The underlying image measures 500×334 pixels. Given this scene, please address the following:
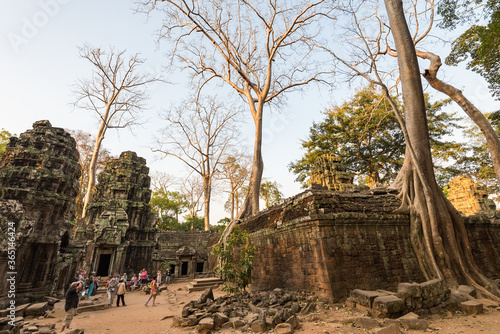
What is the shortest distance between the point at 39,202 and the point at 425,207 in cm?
1346

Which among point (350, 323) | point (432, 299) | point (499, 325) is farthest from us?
point (432, 299)

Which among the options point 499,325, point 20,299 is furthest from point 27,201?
point 499,325

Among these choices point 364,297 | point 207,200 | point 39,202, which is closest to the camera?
point 364,297

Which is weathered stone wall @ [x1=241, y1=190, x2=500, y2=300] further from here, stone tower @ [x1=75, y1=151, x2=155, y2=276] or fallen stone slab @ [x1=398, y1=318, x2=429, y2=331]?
stone tower @ [x1=75, y1=151, x2=155, y2=276]

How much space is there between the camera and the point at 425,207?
22.7 ft

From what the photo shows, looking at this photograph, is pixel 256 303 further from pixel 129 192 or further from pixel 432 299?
pixel 129 192

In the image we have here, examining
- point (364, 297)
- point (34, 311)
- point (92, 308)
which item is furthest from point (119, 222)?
point (364, 297)

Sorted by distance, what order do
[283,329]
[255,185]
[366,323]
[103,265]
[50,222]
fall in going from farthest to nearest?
[103,265], [255,185], [50,222], [283,329], [366,323]

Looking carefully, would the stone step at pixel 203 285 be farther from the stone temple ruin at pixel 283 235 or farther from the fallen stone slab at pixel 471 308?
the fallen stone slab at pixel 471 308

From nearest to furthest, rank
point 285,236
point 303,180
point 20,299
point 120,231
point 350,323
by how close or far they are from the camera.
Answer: point 350,323
point 285,236
point 20,299
point 120,231
point 303,180

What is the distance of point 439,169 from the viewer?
18.7 metres

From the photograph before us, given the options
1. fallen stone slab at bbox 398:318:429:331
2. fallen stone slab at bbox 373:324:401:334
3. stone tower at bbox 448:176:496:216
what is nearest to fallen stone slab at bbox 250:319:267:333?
fallen stone slab at bbox 373:324:401:334

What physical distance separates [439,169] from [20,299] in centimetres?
2524

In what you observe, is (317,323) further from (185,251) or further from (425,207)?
(185,251)
